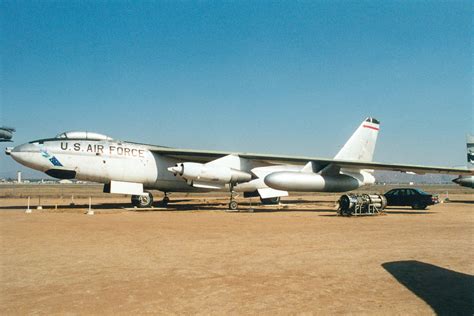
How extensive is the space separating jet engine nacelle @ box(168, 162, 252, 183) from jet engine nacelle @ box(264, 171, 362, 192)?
2176 millimetres

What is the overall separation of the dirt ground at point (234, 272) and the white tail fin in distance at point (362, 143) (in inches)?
581

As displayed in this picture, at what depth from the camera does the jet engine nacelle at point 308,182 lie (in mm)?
19953

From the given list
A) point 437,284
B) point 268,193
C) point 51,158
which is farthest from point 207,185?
point 437,284

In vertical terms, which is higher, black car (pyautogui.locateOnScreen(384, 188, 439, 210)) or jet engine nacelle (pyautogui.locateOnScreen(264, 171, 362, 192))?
jet engine nacelle (pyautogui.locateOnScreen(264, 171, 362, 192))

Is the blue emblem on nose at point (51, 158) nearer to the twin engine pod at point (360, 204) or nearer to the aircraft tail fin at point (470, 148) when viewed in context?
the twin engine pod at point (360, 204)

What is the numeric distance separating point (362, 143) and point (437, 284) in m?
21.6

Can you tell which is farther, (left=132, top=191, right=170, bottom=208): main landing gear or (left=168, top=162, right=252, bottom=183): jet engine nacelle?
(left=132, top=191, right=170, bottom=208): main landing gear

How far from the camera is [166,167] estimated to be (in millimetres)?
22281

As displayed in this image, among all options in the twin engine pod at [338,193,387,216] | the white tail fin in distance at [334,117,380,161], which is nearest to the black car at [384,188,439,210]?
the white tail fin in distance at [334,117,380,161]

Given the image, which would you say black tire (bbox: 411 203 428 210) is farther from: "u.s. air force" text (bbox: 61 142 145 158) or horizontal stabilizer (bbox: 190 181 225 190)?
"u.s. air force" text (bbox: 61 142 145 158)

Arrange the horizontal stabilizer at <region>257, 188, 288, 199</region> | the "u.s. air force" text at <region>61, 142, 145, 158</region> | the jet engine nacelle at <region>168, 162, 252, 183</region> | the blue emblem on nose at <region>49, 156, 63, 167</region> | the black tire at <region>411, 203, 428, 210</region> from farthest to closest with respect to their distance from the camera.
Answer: the horizontal stabilizer at <region>257, 188, 288, 199</region>, the black tire at <region>411, 203, 428, 210</region>, the jet engine nacelle at <region>168, 162, 252, 183</region>, the "u.s. air force" text at <region>61, 142, 145, 158</region>, the blue emblem on nose at <region>49, 156, 63, 167</region>

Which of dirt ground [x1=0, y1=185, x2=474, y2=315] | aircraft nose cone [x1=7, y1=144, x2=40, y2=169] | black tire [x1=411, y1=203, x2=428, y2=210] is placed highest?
aircraft nose cone [x1=7, y1=144, x2=40, y2=169]

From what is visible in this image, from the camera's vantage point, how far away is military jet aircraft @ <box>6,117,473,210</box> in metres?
19.3

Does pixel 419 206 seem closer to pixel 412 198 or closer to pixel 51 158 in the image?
pixel 412 198
